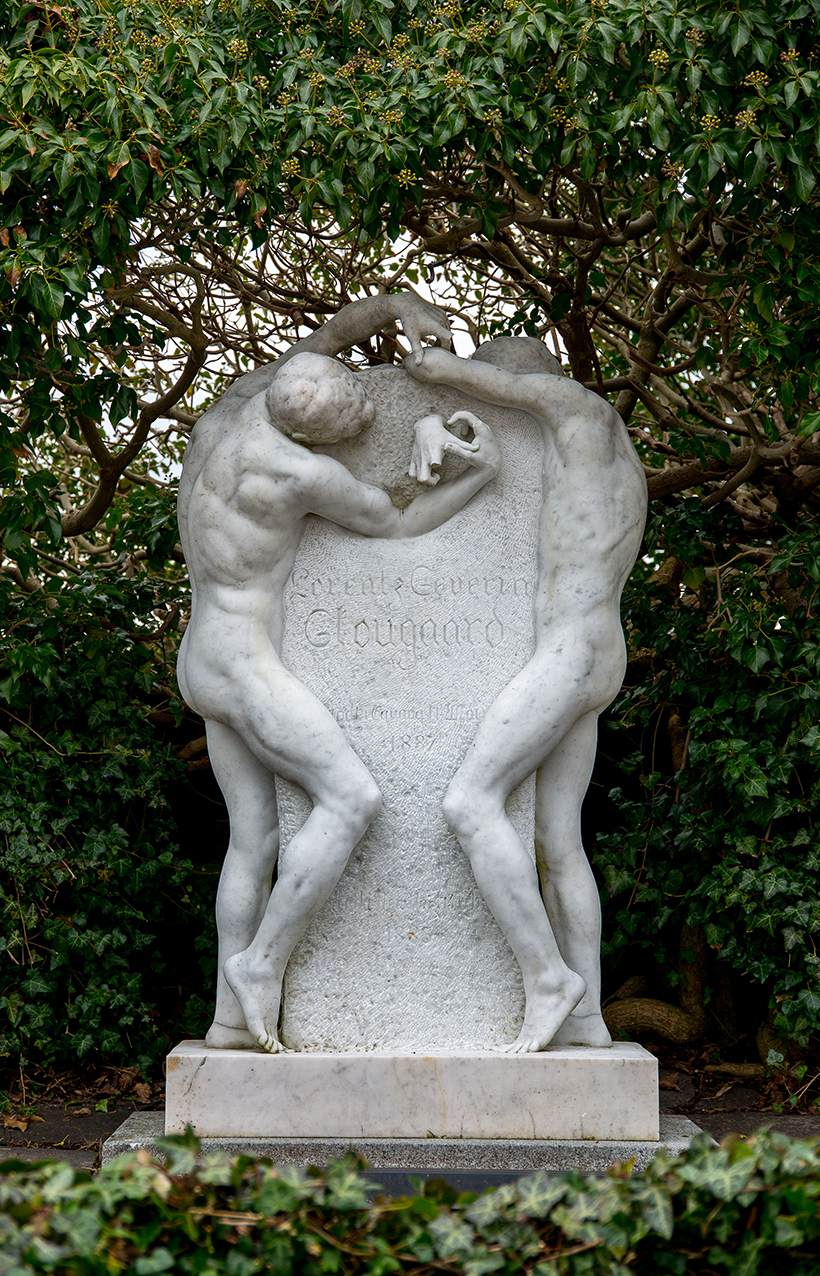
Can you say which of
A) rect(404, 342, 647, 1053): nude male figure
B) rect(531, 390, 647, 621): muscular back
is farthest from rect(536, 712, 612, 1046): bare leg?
rect(531, 390, 647, 621): muscular back

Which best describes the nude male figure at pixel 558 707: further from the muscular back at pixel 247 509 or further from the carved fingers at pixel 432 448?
the muscular back at pixel 247 509

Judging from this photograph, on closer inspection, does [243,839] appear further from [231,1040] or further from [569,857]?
[569,857]

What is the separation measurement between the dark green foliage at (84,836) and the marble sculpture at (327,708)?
1.38 m

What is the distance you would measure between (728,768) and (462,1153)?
6.25ft

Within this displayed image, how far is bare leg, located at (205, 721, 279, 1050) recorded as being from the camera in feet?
12.8

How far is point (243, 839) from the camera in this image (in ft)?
12.9

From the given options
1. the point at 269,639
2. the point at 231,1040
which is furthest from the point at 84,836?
the point at 269,639

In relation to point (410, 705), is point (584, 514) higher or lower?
higher

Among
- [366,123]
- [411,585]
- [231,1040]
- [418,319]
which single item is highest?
[366,123]

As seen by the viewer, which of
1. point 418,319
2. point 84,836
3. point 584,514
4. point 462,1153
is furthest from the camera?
point 84,836

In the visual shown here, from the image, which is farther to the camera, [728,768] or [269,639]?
[728,768]

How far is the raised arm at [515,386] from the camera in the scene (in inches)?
156

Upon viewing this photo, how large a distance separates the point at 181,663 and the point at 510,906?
123 cm

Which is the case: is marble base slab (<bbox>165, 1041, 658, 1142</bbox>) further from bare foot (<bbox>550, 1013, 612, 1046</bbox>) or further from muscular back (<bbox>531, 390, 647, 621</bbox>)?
muscular back (<bbox>531, 390, 647, 621</bbox>)
